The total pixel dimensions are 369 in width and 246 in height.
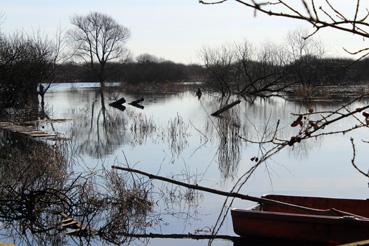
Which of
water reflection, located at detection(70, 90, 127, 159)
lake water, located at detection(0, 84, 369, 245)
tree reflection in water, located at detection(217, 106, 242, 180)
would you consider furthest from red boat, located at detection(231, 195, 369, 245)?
water reflection, located at detection(70, 90, 127, 159)

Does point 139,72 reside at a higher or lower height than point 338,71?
lower

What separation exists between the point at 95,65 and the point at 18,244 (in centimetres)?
7758

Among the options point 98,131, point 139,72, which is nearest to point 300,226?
point 98,131

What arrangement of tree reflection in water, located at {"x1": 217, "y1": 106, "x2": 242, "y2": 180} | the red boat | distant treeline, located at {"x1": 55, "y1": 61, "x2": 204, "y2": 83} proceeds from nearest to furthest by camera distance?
the red boat
tree reflection in water, located at {"x1": 217, "y1": 106, "x2": 242, "y2": 180}
distant treeline, located at {"x1": 55, "y1": 61, "x2": 204, "y2": 83}

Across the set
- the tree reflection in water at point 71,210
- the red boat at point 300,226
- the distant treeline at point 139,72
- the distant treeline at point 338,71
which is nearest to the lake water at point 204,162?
the tree reflection in water at point 71,210

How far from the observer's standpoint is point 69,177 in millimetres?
10750

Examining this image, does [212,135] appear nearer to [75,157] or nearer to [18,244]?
[75,157]

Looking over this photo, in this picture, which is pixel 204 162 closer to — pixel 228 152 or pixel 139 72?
pixel 228 152

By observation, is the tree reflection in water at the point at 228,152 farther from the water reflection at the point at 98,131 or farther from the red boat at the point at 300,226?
the red boat at the point at 300,226

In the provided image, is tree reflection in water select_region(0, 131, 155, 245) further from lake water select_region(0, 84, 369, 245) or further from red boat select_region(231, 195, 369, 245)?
red boat select_region(231, 195, 369, 245)

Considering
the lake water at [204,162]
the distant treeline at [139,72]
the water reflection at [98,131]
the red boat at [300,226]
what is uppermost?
the distant treeline at [139,72]

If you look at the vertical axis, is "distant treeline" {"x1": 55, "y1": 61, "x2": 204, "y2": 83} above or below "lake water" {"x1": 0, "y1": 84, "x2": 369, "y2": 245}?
above

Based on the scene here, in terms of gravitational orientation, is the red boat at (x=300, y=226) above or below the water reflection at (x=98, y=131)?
above

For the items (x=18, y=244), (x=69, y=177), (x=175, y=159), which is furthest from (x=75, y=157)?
(x=18, y=244)
